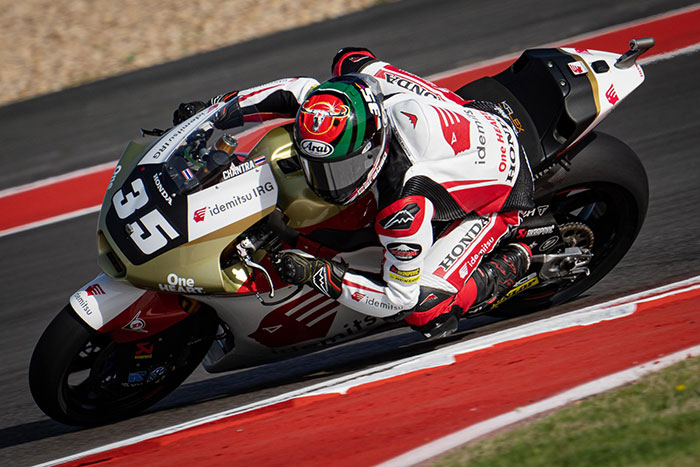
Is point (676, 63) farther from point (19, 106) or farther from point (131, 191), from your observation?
point (19, 106)

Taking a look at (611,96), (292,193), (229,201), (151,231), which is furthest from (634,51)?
(151,231)

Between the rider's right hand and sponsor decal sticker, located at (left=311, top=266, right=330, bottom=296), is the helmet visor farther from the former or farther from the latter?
the rider's right hand

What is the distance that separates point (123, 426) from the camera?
4113mm

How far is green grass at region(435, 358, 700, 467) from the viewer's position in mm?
Result: 2854

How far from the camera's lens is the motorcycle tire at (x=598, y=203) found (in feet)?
14.2

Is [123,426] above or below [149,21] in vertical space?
below

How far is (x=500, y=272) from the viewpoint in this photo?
4316mm

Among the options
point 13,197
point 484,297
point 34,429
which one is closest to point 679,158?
point 484,297

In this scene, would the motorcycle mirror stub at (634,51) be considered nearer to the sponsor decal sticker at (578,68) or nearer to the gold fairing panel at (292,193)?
the sponsor decal sticker at (578,68)

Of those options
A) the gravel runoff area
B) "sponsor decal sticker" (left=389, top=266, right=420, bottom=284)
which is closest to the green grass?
"sponsor decal sticker" (left=389, top=266, right=420, bottom=284)

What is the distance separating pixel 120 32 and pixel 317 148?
6.72 meters

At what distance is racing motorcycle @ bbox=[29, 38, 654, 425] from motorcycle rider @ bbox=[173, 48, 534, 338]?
16 centimetres

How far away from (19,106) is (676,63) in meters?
6.43

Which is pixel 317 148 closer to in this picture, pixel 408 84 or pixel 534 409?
pixel 408 84
